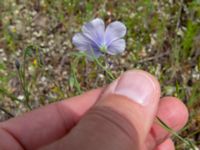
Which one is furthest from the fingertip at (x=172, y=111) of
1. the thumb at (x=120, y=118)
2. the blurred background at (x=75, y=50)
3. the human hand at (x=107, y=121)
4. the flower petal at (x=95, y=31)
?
the blurred background at (x=75, y=50)

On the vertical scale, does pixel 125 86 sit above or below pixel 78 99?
above

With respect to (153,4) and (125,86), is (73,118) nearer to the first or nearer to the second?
(125,86)

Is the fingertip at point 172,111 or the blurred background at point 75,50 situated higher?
the fingertip at point 172,111

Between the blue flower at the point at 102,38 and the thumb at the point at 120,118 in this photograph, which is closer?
the thumb at the point at 120,118

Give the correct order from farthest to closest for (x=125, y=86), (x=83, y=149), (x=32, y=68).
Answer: (x=32, y=68), (x=125, y=86), (x=83, y=149)

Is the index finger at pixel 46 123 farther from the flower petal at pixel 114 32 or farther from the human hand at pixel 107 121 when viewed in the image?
the flower petal at pixel 114 32

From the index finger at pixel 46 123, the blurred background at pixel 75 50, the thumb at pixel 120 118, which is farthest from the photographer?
the blurred background at pixel 75 50

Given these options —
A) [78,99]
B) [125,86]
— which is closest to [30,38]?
[78,99]
